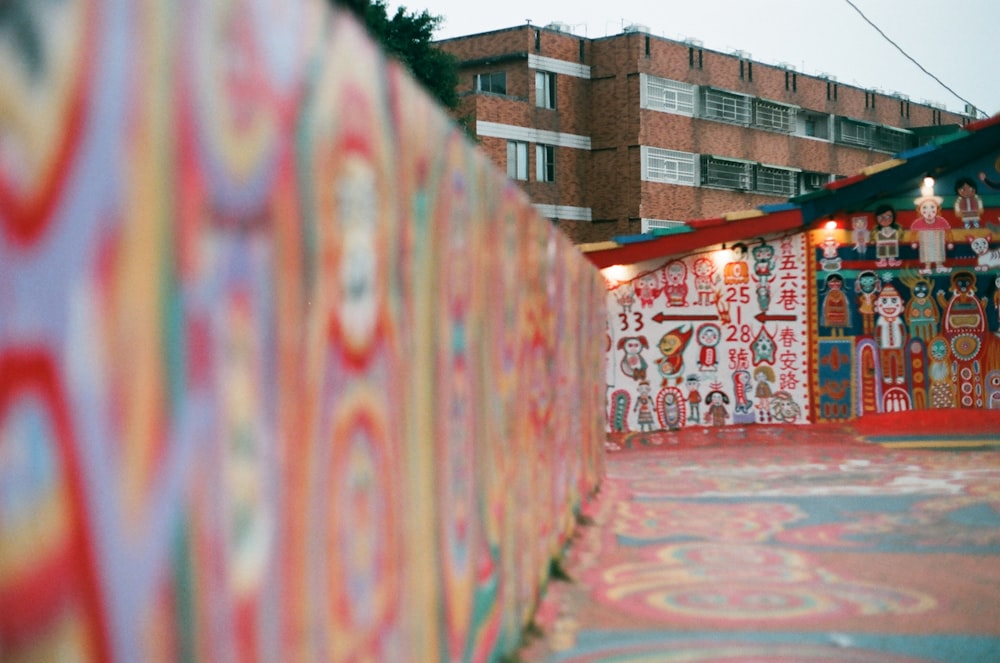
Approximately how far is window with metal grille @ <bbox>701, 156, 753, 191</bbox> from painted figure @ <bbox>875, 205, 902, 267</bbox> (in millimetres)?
27853

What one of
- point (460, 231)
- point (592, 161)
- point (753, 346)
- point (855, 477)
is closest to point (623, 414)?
point (753, 346)

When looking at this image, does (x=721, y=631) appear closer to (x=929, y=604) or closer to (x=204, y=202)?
(x=929, y=604)

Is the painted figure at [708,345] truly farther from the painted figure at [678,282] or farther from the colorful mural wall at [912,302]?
the colorful mural wall at [912,302]

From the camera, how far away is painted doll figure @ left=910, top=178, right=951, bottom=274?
15.5 metres

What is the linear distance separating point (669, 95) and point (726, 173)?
4.27 meters

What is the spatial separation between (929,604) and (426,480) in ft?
11.9

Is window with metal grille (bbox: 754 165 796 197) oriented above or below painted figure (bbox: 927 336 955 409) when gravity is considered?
above

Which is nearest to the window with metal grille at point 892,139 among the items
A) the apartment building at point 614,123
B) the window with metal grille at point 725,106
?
the apartment building at point 614,123

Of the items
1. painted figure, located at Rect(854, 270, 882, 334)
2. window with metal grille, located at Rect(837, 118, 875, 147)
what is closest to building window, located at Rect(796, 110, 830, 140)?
window with metal grille, located at Rect(837, 118, 875, 147)

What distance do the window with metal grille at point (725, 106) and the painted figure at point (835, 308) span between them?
29309mm

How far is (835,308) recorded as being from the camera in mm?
15555

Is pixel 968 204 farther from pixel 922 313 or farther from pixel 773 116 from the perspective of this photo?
pixel 773 116

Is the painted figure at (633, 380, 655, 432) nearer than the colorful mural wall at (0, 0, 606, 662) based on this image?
No

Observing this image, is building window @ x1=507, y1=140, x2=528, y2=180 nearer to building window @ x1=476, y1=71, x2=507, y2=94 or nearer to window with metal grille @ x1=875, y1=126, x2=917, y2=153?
building window @ x1=476, y1=71, x2=507, y2=94
